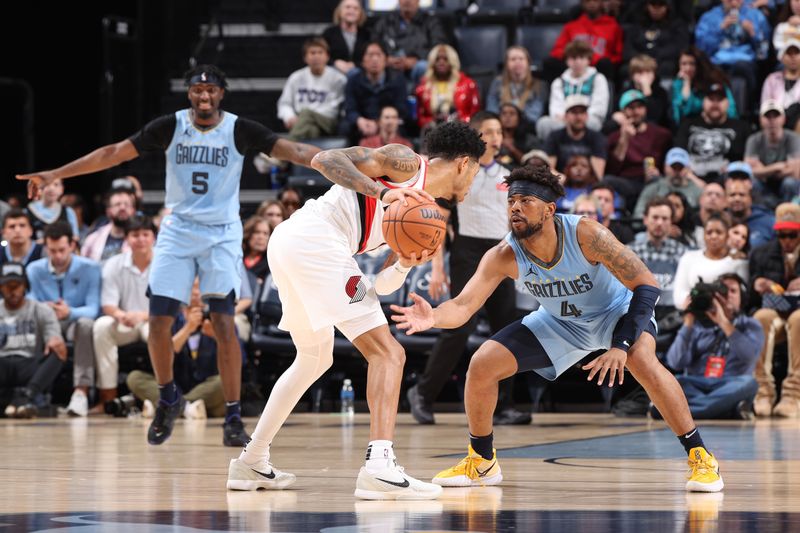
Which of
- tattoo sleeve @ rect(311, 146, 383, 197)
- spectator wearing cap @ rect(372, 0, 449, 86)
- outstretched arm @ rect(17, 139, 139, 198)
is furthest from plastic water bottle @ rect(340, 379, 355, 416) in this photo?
tattoo sleeve @ rect(311, 146, 383, 197)

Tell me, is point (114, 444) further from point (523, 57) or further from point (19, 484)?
point (523, 57)

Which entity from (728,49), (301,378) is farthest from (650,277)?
(728,49)

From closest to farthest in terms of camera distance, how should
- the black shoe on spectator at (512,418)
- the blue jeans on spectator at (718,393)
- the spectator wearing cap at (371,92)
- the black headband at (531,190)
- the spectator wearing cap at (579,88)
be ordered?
1. the black headband at (531,190)
2. the black shoe on spectator at (512,418)
3. the blue jeans on spectator at (718,393)
4. the spectator wearing cap at (579,88)
5. the spectator wearing cap at (371,92)

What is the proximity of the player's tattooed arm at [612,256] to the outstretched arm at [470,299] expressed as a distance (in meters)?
0.33

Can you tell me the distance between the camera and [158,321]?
723 centimetres

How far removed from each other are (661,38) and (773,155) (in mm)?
2329

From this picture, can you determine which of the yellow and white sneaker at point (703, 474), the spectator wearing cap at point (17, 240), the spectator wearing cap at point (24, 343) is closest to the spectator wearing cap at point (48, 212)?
the spectator wearing cap at point (17, 240)

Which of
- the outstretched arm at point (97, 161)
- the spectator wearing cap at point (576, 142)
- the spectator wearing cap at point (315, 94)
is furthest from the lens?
the spectator wearing cap at point (315, 94)

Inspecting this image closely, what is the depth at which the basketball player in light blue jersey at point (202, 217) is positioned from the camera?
7215 mm

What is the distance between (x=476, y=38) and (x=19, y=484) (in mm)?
10164

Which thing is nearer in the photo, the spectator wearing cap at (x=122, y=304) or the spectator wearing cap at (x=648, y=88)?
the spectator wearing cap at (x=122, y=304)

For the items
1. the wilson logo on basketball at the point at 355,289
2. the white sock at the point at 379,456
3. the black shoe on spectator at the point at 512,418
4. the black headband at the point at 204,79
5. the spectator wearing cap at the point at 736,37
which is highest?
the spectator wearing cap at the point at 736,37

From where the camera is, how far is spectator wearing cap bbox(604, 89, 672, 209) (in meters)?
12.4

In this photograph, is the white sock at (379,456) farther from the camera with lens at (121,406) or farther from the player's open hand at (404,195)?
the camera with lens at (121,406)
